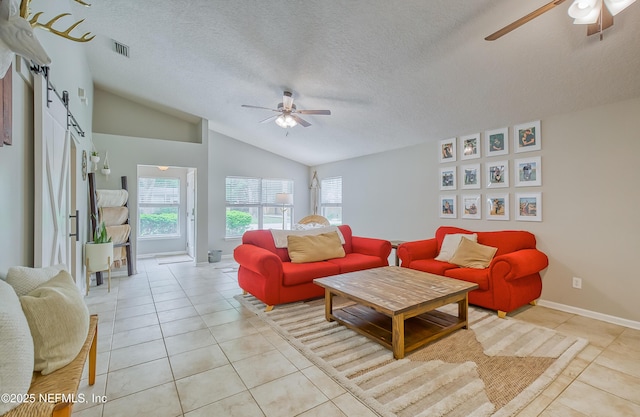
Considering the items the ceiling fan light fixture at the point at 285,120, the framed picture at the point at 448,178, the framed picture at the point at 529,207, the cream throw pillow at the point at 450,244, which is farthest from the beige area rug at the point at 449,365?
the ceiling fan light fixture at the point at 285,120

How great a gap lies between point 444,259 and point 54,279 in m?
3.85

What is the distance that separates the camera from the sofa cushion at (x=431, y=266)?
3567mm

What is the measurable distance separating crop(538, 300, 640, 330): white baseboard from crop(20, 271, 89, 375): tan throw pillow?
4.37 meters

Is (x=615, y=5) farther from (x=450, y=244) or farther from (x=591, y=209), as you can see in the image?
(x=450, y=244)

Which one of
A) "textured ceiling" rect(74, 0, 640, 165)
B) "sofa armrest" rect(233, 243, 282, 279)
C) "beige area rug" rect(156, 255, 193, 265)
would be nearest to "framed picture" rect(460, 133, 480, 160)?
"textured ceiling" rect(74, 0, 640, 165)

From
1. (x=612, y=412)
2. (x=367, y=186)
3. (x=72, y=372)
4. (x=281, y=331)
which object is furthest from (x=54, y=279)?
(x=367, y=186)

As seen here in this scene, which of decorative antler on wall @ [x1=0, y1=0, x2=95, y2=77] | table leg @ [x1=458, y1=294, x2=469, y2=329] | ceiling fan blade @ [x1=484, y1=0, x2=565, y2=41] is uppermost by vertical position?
ceiling fan blade @ [x1=484, y1=0, x2=565, y2=41]

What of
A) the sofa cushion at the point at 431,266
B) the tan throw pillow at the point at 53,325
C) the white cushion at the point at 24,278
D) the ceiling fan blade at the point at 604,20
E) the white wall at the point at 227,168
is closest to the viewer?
the tan throw pillow at the point at 53,325

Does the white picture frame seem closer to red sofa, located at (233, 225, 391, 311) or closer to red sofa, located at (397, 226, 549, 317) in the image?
red sofa, located at (397, 226, 549, 317)

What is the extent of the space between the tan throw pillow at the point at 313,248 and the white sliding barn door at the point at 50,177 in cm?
232

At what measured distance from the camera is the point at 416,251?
398 centimetres

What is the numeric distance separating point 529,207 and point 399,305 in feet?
8.16

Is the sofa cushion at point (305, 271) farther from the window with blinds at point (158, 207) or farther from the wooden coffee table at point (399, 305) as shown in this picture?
the window with blinds at point (158, 207)

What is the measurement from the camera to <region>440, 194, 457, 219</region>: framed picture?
4.37m
